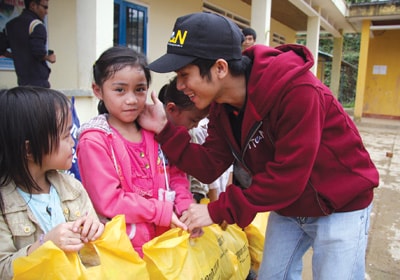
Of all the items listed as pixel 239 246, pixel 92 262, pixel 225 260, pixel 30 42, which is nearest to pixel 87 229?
pixel 92 262

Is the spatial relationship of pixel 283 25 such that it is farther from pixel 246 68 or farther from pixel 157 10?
pixel 246 68

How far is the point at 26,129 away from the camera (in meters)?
1.25

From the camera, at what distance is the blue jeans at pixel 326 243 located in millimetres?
1529

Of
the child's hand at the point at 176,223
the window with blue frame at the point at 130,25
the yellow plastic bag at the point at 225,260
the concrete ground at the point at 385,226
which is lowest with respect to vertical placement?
the concrete ground at the point at 385,226

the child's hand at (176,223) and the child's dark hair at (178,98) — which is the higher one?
the child's dark hair at (178,98)

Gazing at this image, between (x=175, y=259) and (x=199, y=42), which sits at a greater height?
(x=199, y=42)

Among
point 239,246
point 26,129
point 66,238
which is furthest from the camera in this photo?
point 239,246

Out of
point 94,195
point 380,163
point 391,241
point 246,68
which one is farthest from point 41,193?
point 380,163

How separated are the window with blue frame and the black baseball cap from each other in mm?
4196

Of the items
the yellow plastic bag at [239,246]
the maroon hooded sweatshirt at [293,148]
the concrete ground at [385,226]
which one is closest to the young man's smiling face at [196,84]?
the maroon hooded sweatshirt at [293,148]

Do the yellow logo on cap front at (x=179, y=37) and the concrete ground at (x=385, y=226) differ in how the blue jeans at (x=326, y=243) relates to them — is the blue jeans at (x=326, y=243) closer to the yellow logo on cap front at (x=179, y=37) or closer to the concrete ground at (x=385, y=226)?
the yellow logo on cap front at (x=179, y=37)

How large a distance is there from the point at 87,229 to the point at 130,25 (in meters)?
5.03

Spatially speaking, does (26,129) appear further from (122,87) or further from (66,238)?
(122,87)

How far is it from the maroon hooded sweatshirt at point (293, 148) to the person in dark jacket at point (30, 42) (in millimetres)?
2566
